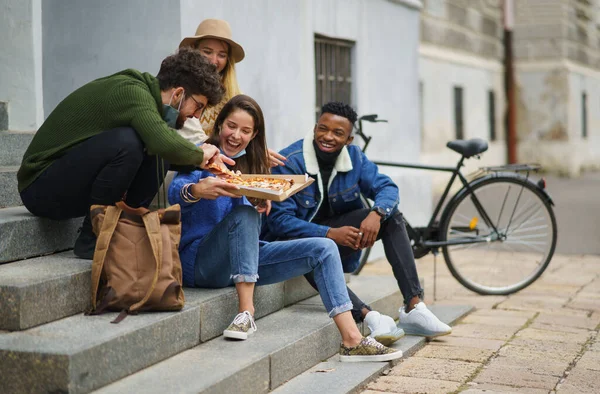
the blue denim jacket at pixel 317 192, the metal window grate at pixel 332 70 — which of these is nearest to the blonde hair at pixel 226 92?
the blue denim jacket at pixel 317 192

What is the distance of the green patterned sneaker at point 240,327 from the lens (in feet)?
13.3

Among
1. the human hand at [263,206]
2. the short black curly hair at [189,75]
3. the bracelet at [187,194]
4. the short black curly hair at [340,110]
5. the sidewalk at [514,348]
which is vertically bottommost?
the sidewalk at [514,348]

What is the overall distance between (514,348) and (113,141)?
238cm

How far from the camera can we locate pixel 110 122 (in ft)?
13.0

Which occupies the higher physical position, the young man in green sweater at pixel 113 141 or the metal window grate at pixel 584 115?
the metal window grate at pixel 584 115

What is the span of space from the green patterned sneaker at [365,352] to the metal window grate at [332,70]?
12.4 ft

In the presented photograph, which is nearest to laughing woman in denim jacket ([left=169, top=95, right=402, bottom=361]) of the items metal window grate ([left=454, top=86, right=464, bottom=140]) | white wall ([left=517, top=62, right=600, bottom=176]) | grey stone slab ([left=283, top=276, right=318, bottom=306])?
grey stone slab ([left=283, top=276, right=318, bottom=306])

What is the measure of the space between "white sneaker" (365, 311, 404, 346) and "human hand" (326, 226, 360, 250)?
378 mm

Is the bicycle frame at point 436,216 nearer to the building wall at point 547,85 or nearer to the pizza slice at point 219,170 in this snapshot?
the pizza slice at point 219,170

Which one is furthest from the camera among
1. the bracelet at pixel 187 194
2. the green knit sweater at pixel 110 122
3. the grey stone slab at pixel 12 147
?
the grey stone slab at pixel 12 147

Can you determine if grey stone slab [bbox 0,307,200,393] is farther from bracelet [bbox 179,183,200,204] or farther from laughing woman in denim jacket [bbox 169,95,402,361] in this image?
bracelet [bbox 179,183,200,204]

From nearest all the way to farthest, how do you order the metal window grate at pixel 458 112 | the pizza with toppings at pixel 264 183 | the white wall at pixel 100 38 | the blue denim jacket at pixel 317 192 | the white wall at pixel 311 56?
the pizza with toppings at pixel 264 183
the blue denim jacket at pixel 317 192
the white wall at pixel 100 38
the white wall at pixel 311 56
the metal window grate at pixel 458 112

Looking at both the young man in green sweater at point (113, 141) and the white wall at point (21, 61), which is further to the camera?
Result: the white wall at point (21, 61)

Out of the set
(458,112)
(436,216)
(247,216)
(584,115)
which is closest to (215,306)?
(247,216)
